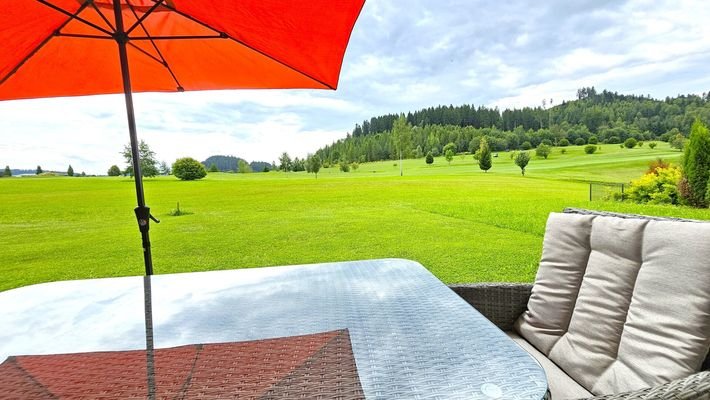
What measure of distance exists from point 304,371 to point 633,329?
2.99ft

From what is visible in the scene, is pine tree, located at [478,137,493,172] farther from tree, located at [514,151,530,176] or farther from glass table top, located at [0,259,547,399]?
glass table top, located at [0,259,547,399]

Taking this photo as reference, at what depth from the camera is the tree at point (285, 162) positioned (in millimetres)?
9617

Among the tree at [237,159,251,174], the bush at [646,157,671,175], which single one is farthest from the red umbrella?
the tree at [237,159,251,174]

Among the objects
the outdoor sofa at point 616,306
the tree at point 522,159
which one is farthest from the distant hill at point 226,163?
the outdoor sofa at point 616,306

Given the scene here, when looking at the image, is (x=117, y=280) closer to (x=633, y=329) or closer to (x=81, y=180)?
(x=633, y=329)

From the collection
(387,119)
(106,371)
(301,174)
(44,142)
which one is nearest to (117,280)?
(106,371)

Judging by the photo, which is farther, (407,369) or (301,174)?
(301,174)

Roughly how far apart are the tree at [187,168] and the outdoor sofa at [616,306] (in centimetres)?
833

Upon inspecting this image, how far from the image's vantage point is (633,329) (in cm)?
107

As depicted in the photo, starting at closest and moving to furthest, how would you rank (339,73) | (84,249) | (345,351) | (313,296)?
1. (345,351)
2. (313,296)
3. (339,73)
4. (84,249)

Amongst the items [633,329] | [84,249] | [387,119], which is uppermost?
[387,119]

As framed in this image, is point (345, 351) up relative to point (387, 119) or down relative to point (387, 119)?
down

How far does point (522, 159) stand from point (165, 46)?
34.8 ft

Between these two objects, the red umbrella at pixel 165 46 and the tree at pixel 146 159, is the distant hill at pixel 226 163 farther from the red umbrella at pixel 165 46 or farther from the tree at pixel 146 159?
the red umbrella at pixel 165 46
